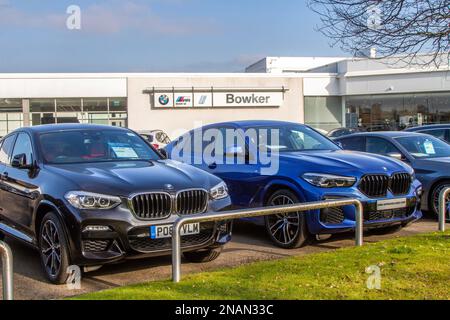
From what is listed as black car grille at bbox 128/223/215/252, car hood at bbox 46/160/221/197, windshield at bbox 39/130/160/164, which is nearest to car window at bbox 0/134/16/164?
windshield at bbox 39/130/160/164

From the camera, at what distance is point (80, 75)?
3522 centimetres

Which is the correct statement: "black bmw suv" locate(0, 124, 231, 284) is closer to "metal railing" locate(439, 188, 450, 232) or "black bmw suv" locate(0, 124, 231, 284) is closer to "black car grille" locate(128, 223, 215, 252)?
"black car grille" locate(128, 223, 215, 252)

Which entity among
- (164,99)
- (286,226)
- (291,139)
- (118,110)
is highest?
(164,99)

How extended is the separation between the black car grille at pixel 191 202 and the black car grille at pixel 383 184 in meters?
2.21

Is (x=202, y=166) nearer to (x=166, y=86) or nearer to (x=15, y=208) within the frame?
(x=15, y=208)

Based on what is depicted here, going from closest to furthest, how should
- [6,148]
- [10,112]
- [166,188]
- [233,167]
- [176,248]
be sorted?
[176,248], [166,188], [6,148], [233,167], [10,112]

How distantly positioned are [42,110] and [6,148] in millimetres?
29103

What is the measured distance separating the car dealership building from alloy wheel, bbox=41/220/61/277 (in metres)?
30.0

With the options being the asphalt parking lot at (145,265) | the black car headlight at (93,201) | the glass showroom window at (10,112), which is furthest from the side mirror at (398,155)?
the glass showroom window at (10,112)

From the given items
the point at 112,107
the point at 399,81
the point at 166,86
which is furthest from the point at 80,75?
the point at 399,81

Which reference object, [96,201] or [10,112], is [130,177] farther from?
[10,112]

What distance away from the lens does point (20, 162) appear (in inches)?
259

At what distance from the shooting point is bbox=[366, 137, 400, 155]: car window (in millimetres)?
10183

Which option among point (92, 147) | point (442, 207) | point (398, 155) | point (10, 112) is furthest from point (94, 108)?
point (442, 207)
